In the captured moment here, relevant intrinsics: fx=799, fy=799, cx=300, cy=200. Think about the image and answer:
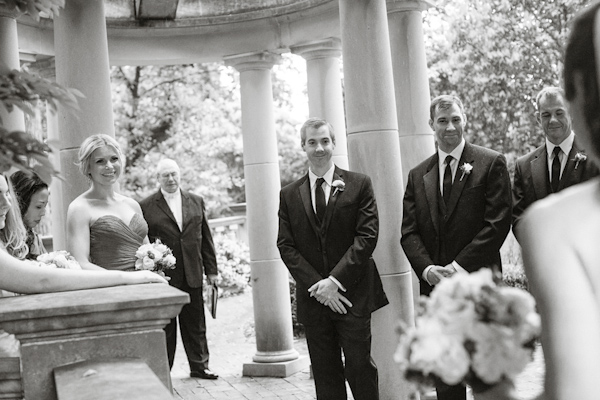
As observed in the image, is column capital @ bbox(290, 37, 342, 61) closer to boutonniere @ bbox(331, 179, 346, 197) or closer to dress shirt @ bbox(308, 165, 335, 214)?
dress shirt @ bbox(308, 165, 335, 214)

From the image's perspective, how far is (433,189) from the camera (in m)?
7.29

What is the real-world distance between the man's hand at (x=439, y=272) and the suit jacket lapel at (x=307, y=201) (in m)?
1.22

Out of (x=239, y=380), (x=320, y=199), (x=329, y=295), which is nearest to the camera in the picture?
(x=329, y=295)

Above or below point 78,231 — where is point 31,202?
above

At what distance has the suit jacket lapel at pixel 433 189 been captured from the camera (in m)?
7.24

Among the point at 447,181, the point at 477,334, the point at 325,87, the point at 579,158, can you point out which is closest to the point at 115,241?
the point at 447,181

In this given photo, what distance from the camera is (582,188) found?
1759mm

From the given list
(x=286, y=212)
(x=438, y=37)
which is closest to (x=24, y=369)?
(x=286, y=212)

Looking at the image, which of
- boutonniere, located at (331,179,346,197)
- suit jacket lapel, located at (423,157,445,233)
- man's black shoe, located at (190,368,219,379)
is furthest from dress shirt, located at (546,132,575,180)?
man's black shoe, located at (190,368,219,379)

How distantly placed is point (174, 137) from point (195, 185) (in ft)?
7.41

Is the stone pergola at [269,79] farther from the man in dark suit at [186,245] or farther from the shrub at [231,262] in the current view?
the shrub at [231,262]

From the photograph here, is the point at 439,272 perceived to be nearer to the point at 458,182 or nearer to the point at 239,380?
the point at 458,182

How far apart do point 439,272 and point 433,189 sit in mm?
816

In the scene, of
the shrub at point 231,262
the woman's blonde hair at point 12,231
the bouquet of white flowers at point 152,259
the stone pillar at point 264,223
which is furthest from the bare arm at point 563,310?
the shrub at point 231,262
